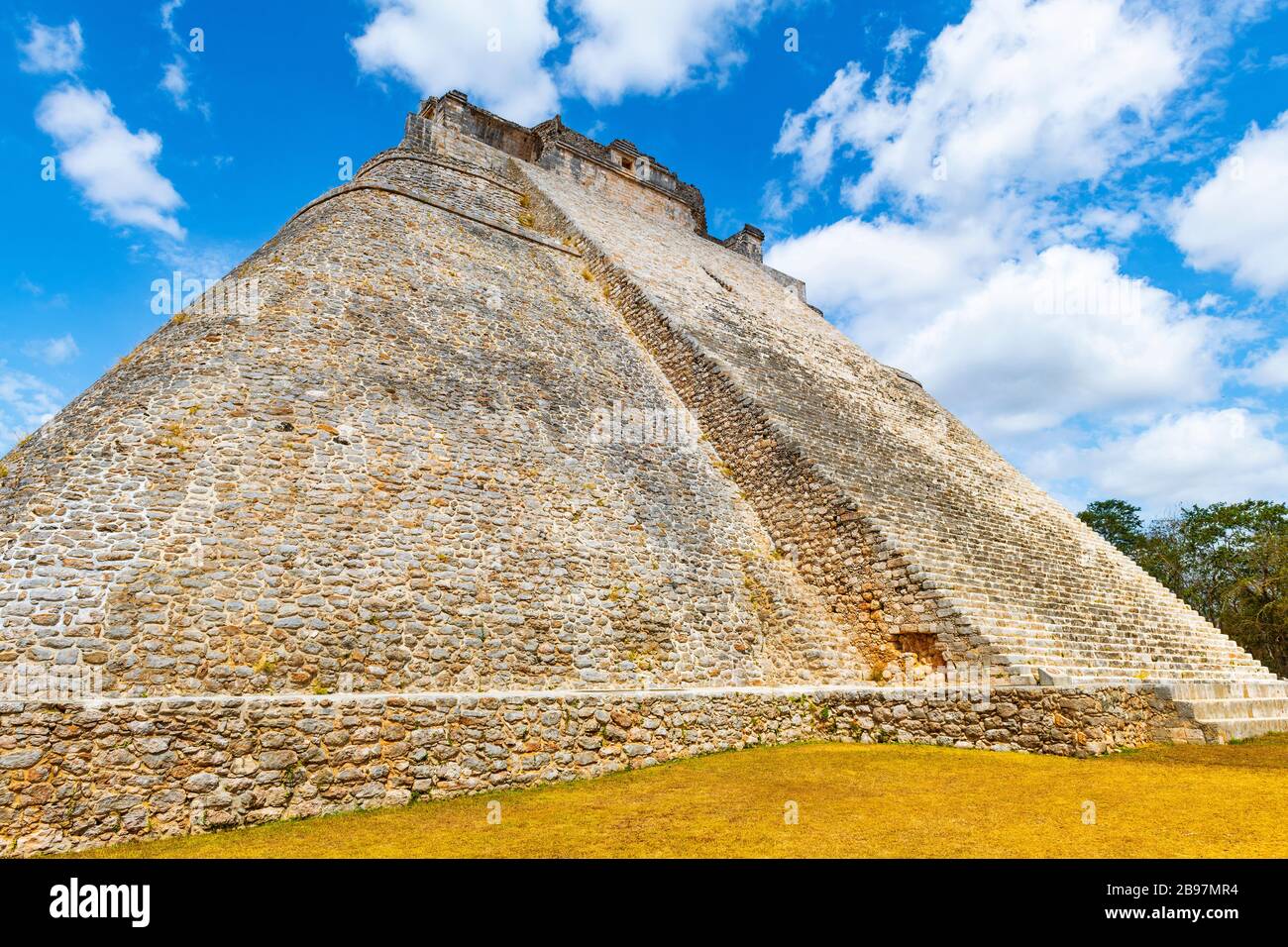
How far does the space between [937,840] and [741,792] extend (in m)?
1.72

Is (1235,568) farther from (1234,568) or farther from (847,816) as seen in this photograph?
(847,816)

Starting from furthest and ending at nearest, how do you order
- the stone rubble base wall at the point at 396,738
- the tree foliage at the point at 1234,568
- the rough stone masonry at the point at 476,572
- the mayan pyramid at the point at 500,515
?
1. the tree foliage at the point at 1234,568
2. the mayan pyramid at the point at 500,515
3. the rough stone masonry at the point at 476,572
4. the stone rubble base wall at the point at 396,738

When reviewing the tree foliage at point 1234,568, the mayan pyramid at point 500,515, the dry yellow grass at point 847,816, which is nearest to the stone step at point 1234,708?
the mayan pyramid at point 500,515

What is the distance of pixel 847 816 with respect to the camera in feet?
16.6

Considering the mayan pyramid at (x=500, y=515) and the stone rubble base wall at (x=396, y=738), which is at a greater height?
the mayan pyramid at (x=500, y=515)

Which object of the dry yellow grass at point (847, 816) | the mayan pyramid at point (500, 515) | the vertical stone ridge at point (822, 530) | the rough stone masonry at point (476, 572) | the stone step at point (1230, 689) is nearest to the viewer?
the dry yellow grass at point (847, 816)

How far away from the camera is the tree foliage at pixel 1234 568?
77.4 feet

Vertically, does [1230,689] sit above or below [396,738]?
below

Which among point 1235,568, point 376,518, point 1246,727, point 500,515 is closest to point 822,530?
point 500,515

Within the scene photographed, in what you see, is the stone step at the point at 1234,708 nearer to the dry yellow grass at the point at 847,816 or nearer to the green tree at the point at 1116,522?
the dry yellow grass at the point at 847,816

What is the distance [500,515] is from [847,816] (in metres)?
4.65

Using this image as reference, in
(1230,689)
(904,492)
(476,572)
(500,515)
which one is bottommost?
(1230,689)

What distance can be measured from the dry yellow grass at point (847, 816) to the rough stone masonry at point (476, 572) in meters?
0.47
